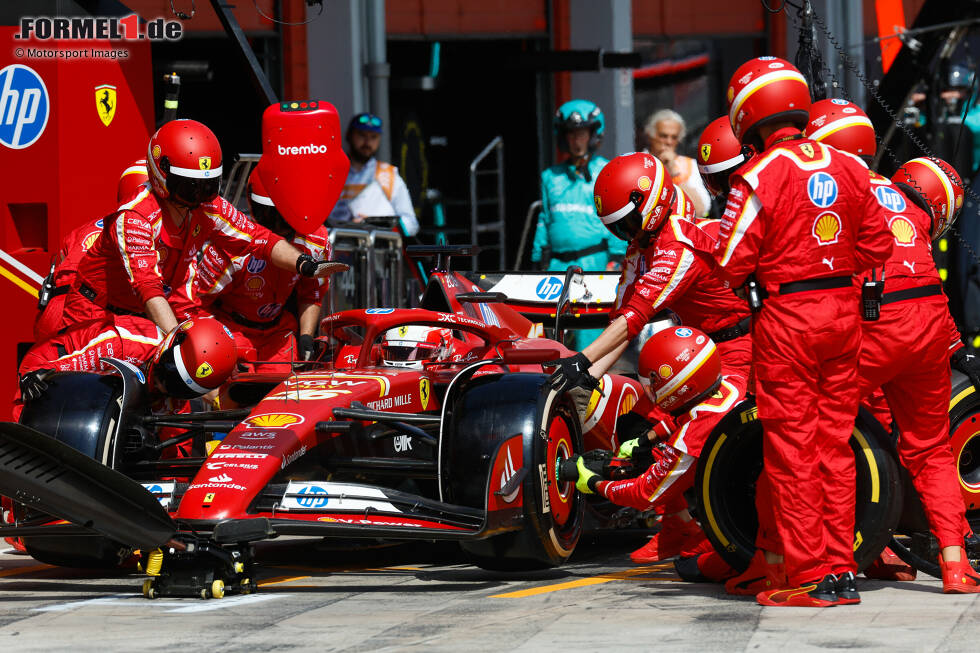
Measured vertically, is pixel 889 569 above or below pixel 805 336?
below

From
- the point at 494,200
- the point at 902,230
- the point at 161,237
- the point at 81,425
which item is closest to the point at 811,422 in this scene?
the point at 902,230

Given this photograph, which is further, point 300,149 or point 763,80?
point 300,149

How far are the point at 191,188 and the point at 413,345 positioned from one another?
1.47 metres

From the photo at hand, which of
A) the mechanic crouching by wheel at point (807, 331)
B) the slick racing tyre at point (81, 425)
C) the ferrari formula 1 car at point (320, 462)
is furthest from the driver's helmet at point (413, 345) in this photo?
the mechanic crouching by wheel at point (807, 331)

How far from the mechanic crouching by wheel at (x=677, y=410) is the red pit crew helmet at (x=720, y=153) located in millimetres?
1286

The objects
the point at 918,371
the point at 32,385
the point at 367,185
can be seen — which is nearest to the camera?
the point at 918,371

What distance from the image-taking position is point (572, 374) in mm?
7602

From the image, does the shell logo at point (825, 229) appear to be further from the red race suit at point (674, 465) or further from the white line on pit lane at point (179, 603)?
the white line on pit lane at point (179, 603)

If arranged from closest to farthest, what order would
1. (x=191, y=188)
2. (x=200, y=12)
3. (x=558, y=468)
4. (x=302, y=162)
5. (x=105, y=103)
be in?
(x=558, y=468)
(x=191, y=188)
(x=302, y=162)
(x=105, y=103)
(x=200, y=12)

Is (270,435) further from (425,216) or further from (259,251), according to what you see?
(425,216)

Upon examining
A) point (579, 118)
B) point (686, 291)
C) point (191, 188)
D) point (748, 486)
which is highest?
point (579, 118)

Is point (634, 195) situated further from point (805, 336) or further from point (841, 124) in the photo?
point (805, 336)

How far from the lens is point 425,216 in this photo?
16.9 metres

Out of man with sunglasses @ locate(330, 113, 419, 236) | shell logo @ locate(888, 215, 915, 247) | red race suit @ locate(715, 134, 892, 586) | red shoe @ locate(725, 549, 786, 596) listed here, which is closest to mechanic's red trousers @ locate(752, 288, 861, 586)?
red race suit @ locate(715, 134, 892, 586)
